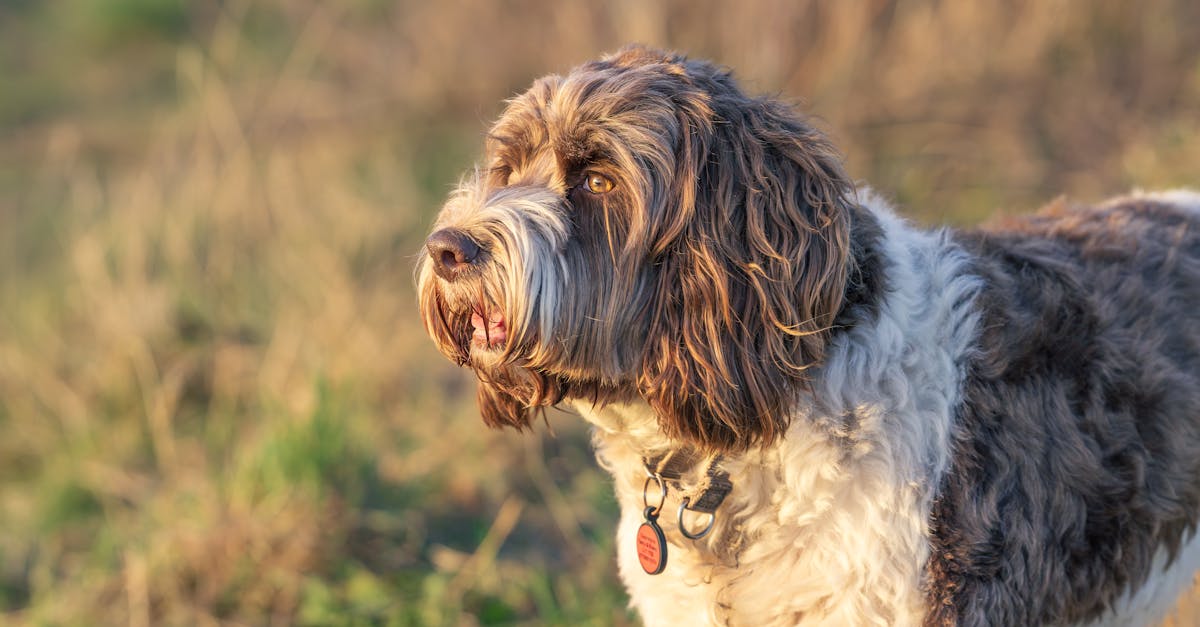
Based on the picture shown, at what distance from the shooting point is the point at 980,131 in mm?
7441

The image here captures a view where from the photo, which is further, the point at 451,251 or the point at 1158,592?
the point at 1158,592

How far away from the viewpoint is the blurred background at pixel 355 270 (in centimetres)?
459

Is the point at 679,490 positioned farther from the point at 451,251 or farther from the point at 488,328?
the point at 451,251

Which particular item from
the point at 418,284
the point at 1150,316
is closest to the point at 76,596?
the point at 418,284

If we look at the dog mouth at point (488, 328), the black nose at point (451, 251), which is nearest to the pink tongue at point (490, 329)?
the dog mouth at point (488, 328)

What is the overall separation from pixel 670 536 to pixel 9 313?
602 cm

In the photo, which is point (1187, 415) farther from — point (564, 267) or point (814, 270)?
point (564, 267)

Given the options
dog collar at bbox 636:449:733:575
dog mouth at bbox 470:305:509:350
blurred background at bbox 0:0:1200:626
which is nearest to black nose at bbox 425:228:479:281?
dog mouth at bbox 470:305:509:350

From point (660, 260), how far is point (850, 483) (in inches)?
26.8

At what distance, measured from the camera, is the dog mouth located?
2.63 m

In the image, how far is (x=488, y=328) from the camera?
8.77ft

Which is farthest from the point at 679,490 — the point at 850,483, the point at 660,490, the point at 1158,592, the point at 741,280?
the point at 1158,592

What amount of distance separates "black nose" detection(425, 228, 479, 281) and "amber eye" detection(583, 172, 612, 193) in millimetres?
321

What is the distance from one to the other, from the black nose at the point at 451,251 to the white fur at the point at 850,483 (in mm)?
555
